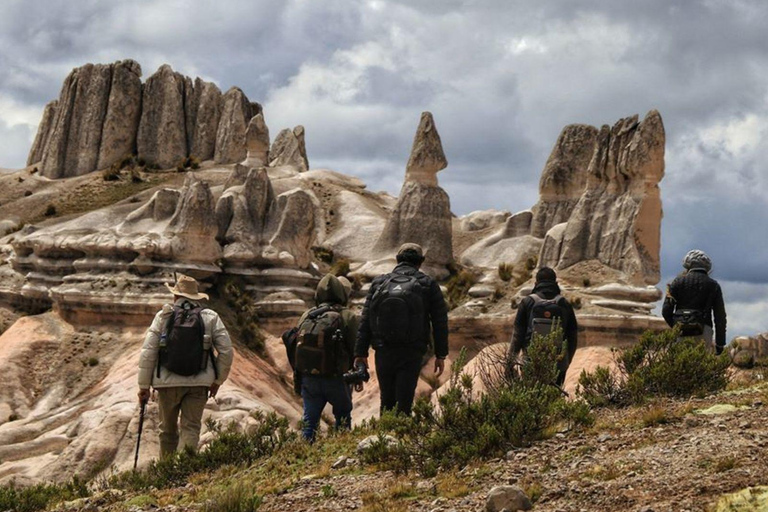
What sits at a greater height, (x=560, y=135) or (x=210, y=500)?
(x=560, y=135)

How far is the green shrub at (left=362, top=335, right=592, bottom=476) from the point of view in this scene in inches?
390

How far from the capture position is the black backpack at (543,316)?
43.1ft

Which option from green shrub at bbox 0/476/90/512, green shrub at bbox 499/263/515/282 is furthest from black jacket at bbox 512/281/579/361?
green shrub at bbox 499/263/515/282

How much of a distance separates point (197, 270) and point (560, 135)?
39.0ft

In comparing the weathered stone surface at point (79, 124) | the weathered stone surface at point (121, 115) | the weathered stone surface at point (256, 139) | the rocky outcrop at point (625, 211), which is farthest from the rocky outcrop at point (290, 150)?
the rocky outcrop at point (625, 211)

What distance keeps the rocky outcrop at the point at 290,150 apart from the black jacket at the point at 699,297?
39834 mm

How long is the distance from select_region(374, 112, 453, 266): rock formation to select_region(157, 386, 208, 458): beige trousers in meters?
22.2

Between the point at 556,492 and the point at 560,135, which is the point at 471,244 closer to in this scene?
the point at 560,135

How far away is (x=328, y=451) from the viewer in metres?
11.5

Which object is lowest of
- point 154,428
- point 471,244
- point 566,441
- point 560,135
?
point 154,428

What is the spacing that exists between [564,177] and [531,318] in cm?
2542

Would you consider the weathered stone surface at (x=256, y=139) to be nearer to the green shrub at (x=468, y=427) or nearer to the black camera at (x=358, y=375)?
the black camera at (x=358, y=375)

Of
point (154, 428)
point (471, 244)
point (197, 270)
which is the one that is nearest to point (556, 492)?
point (154, 428)

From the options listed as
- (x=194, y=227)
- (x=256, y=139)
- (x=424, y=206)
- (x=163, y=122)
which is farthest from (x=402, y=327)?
(x=163, y=122)
